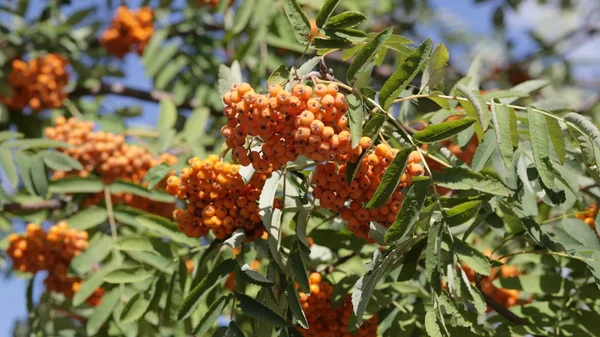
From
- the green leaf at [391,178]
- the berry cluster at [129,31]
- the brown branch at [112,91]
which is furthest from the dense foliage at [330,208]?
the berry cluster at [129,31]

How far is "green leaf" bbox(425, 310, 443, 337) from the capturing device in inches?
78.4

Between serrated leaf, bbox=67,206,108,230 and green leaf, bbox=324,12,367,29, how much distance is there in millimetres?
1762

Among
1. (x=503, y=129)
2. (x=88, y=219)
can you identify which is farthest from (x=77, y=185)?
(x=503, y=129)

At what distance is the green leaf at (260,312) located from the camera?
2143 mm

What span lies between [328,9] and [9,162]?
1.77 metres

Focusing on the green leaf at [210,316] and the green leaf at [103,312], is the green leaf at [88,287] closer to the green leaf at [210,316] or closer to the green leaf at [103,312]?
the green leaf at [103,312]

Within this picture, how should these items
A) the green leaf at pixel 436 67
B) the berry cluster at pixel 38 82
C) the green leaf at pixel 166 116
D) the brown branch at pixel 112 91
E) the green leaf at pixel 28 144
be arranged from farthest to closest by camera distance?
the brown branch at pixel 112 91, the berry cluster at pixel 38 82, the green leaf at pixel 166 116, the green leaf at pixel 28 144, the green leaf at pixel 436 67

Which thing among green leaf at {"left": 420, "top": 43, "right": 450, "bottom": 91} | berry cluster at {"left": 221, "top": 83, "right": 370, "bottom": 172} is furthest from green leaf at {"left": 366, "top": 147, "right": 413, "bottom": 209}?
green leaf at {"left": 420, "top": 43, "right": 450, "bottom": 91}

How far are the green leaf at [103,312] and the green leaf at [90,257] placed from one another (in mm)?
307

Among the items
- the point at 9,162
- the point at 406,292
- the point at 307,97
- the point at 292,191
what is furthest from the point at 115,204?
the point at 307,97

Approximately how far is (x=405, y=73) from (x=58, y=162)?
1925 mm

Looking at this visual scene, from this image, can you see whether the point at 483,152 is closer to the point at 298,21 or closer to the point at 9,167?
the point at 298,21

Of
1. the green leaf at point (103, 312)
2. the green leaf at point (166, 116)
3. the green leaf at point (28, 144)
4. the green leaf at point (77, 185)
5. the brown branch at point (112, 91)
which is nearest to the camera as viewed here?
the green leaf at point (103, 312)

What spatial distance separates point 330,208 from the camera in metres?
2.26
